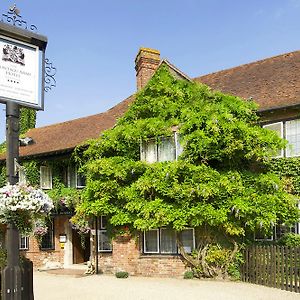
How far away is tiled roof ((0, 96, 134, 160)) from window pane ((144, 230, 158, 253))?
5.64 meters

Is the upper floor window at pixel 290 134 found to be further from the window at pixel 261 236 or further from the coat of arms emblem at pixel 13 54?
the coat of arms emblem at pixel 13 54

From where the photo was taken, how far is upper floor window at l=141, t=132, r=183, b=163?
17031 mm

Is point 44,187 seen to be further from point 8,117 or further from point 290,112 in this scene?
point 8,117

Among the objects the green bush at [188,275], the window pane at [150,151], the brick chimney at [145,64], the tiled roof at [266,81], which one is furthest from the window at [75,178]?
the tiled roof at [266,81]

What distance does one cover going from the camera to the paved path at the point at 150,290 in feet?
41.2

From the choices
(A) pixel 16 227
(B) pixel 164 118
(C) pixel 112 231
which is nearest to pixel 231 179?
(B) pixel 164 118

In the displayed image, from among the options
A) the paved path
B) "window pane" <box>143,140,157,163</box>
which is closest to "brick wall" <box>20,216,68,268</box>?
the paved path

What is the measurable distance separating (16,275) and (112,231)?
11.6 meters

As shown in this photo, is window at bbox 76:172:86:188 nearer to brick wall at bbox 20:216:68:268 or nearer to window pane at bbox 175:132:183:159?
brick wall at bbox 20:216:68:268

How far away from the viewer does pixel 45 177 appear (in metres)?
22.5

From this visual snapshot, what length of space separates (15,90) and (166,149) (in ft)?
34.7

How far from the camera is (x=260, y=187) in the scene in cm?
1580

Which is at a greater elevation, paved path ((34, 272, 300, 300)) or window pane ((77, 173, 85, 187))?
window pane ((77, 173, 85, 187))

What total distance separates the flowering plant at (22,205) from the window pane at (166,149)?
10.3 metres
